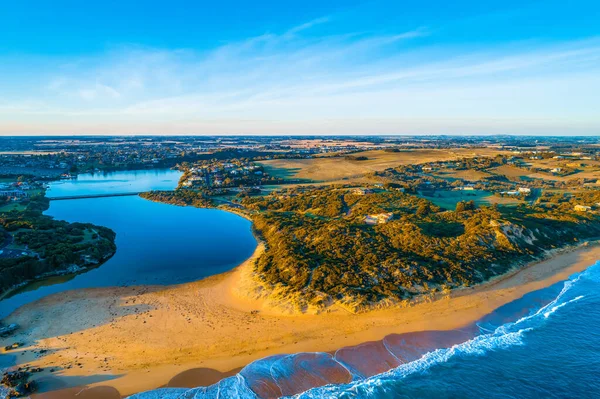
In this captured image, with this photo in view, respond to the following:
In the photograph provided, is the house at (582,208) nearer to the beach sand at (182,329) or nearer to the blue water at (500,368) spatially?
the beach sand at (182,329)

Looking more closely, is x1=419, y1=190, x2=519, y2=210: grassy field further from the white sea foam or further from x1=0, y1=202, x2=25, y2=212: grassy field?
x1=0, y1=202, x2=25, y2=212: grassy field

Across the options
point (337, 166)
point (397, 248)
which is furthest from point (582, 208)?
point (337, 166)

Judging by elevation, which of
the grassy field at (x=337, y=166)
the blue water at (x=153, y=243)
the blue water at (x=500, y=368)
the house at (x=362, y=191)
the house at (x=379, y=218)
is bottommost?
the blue water at (x=500, y=368)

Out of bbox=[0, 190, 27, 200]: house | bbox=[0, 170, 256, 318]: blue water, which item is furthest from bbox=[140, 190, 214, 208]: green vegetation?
bbox=[0, 190, 27, 200]: house

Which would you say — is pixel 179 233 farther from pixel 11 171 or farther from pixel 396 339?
pixel 11 171

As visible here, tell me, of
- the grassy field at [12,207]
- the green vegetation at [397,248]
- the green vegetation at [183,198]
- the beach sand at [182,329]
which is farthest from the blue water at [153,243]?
the green vegetation at [397,248]

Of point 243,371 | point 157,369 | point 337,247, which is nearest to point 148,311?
point 157,369
